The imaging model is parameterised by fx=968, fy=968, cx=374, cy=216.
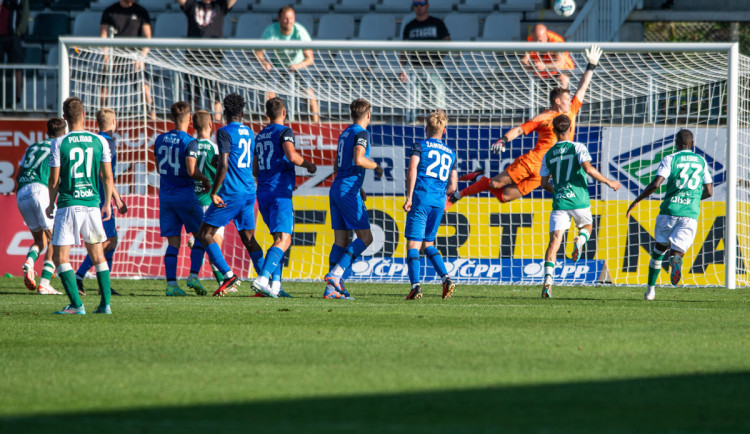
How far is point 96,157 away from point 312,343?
2.96 meters

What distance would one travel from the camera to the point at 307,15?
20.2 m

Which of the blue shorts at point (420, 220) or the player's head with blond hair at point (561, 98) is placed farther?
the player's head with blond hair at point (561, 98)

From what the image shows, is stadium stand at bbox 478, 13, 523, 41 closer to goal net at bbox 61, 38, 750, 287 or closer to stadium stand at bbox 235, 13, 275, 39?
goal net at bbox 61, 38, 750, 287

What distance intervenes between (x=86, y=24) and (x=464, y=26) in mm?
7790

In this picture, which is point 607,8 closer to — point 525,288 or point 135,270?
point 525,288

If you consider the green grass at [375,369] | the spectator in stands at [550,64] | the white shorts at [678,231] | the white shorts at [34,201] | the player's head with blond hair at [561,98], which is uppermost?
the spectator in stands at [550,64]

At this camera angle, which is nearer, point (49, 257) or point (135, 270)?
point (49, 257)

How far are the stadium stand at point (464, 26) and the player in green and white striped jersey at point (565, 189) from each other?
8773 millimetres

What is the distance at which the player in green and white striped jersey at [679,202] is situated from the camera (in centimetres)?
1054

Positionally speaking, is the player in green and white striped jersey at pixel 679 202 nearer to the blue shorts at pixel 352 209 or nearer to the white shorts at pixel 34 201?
the blue shorts at pixel 352 209

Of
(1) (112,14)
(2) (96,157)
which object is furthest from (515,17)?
(2) (96,157)

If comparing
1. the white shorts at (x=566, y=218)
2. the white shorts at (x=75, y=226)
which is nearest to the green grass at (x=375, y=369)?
the white shorts at (x=75, y=226)

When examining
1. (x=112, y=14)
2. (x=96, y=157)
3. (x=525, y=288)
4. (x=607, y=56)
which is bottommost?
(x=525, y=288)

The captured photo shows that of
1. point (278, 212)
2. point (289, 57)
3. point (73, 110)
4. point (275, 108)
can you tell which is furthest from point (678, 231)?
point (289, 57)
